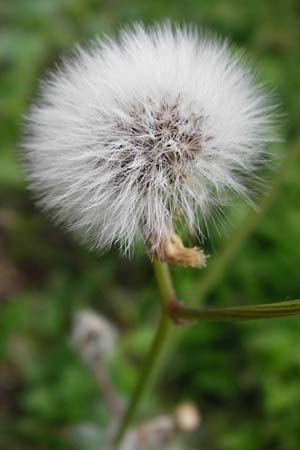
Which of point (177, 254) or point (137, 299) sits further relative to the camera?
point (137, 299)

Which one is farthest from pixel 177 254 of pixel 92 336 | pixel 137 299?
pixel 137 299

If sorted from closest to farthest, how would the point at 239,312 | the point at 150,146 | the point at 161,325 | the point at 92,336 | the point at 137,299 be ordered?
the point at 239,312
the point at 150,146
the point at 161,325
the point at 92,336
the point at 137,299

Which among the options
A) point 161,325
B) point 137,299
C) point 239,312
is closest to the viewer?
point 239,312

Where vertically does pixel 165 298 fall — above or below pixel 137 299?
above

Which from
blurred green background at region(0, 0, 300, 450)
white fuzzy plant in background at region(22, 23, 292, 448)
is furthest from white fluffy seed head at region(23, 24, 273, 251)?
blurred green background at region(0, 0, 300, 450)

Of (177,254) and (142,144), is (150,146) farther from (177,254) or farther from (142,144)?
(177,254)

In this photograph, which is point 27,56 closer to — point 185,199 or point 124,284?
point 124,284

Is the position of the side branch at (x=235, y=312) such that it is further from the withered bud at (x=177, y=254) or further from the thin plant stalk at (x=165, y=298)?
the withered bud at (x=177, y=254)
